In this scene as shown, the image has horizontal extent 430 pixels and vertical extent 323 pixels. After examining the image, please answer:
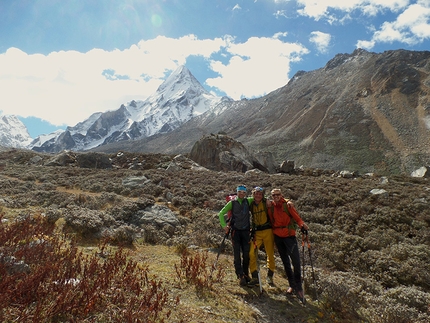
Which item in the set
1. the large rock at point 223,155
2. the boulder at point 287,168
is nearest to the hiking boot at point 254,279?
the large rock at point 223,155

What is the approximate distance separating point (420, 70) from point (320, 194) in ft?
390

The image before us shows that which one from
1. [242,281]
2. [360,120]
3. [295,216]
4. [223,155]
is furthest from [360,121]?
[242,281]

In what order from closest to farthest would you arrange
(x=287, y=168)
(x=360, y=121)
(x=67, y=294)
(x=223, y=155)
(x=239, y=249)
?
(x=67, y=294), (x=239, y=249), (x=223, y=155), (x=287, y=168), (x=360, y=121)

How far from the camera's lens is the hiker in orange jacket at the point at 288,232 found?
6012 mm

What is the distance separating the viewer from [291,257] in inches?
241

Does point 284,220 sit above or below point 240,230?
above

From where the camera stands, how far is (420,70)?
100188 millimetres

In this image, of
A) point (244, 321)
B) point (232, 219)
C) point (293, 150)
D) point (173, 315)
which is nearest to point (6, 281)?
point (173, 315)

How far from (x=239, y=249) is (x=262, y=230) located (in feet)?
2.42

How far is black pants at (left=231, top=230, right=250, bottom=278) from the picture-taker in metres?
6.25

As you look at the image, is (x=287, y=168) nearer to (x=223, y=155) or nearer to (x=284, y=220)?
(x=223, y=155)

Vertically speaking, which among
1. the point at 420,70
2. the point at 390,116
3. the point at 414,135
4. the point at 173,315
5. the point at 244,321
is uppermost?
the point at 420,70

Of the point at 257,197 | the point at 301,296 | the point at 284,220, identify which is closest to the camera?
the point at 301,296

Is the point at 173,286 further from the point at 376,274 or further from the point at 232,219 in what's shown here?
the point at 376,274
